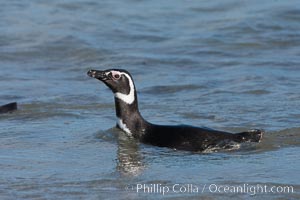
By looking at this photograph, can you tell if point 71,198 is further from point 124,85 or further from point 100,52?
point 100,52

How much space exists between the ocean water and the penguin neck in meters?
0.10

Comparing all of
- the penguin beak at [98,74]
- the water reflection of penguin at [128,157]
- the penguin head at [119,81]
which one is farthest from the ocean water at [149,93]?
the penguin beak at [98,74]

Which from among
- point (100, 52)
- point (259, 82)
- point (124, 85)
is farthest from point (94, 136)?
point (100, 52)

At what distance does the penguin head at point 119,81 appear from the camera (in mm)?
10945

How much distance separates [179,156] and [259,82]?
4.14 m

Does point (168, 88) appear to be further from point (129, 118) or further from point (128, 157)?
point (128, 157)

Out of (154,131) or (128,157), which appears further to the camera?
(154,131)

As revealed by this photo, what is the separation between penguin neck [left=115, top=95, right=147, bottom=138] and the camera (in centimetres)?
1101

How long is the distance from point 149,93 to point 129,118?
2392 mm

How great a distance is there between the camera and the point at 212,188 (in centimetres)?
861

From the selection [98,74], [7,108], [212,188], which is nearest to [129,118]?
[98,74]

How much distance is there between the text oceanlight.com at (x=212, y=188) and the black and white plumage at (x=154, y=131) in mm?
1499

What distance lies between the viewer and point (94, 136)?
10953mm

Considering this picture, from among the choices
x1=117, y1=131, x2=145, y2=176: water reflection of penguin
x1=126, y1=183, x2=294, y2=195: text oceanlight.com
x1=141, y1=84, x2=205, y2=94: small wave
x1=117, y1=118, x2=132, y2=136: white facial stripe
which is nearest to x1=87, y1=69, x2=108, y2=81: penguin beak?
x1=117, y1=118, x2=132, y2=136: white facial stripe
